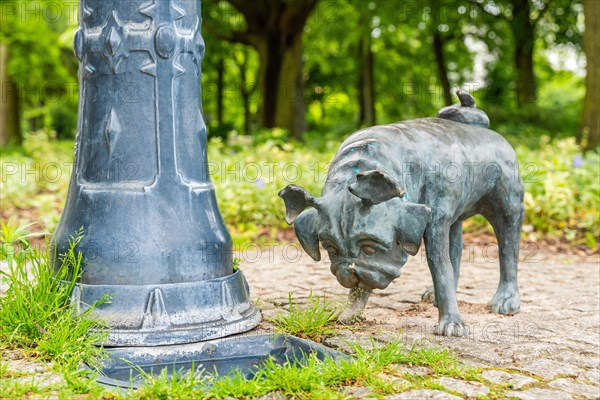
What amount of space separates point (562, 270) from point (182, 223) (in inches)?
176

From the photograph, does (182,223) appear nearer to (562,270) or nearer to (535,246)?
(562,270)

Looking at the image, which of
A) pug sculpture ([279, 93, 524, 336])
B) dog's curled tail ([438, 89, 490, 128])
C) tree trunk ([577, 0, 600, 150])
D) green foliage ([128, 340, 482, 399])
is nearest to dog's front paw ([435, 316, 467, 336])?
pug sculpture ([279, 93, 524, 336])

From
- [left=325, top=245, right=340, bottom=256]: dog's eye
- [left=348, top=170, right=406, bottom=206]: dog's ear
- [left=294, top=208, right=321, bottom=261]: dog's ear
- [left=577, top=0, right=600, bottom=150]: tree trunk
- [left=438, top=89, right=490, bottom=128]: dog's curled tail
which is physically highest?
[left=577, top=0, right=600, bottom=150]: tree trunk

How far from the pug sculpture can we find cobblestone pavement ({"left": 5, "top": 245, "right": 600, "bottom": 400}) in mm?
238

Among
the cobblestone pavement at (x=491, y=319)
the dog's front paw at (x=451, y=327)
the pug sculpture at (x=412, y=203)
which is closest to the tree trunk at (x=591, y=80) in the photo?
the cobblestone pavement at (x=491, y=319)

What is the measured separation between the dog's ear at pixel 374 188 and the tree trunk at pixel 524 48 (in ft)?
56.1

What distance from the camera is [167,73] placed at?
389 cm

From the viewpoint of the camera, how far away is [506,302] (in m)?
4.78

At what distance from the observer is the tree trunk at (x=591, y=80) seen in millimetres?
11133

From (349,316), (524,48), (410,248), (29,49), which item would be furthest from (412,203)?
(29,49)

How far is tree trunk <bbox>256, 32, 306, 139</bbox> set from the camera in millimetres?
17422

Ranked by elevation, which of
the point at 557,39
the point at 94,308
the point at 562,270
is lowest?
the point at 562,270

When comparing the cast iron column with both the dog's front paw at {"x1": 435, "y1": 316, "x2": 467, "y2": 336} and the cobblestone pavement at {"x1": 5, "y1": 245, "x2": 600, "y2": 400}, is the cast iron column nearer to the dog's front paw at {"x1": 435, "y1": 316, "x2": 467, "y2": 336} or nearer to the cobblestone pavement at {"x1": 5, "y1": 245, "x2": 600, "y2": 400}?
the cobblestone pavement at {"x1": 5, "y1": 245, "x2": 600, "y2": 400}

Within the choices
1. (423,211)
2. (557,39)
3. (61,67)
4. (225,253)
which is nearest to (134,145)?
(225,253)
